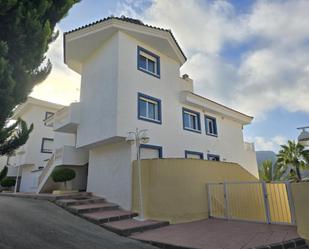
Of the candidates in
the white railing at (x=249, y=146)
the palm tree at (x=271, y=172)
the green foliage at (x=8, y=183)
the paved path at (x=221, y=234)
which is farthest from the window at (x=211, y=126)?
the green foliage at (x=8, y=183)

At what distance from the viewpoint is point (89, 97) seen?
13.7 m

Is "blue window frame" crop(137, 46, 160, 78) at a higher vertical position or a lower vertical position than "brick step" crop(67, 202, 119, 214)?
higher

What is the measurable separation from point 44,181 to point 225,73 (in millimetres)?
14492

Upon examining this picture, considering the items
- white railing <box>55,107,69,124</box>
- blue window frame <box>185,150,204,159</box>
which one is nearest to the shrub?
white railing <box>55,107,69,124</box>

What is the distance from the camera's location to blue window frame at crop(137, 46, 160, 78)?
13228mm

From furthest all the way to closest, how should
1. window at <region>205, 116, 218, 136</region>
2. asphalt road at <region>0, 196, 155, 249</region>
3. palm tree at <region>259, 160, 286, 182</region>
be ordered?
palm tree at <region>259, 160, 286, 182</region> < window at <region>205, 116, 218, 136</region> < asphalt road at <region>0, 196, 155, 249</region>

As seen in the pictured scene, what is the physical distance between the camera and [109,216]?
888 centimetres

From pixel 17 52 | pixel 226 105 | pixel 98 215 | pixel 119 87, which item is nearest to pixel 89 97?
pixel 119 87

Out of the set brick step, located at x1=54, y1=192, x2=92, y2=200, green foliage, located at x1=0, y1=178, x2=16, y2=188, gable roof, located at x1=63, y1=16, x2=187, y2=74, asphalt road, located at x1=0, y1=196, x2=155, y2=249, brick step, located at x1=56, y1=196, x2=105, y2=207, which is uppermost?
gable roof, located at x1=63, y1=16, x2=187, y2=74

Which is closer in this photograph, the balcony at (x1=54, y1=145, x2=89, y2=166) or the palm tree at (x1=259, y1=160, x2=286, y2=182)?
the balcony at (x1=54, y1=145, x2=89, y2=166)

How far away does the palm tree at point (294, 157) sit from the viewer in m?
23.1

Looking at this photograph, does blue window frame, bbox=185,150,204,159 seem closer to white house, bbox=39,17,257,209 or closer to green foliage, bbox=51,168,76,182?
white house, bbox=39,17,257,209

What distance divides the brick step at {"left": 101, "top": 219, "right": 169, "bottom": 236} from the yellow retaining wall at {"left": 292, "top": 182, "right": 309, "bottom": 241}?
4695 millimetres

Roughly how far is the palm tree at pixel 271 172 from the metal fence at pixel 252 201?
55.0 feet
